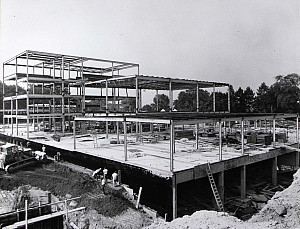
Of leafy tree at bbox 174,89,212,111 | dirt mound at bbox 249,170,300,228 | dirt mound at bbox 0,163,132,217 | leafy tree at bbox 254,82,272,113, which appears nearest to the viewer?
dirt mound at bbox 249,170,300,228

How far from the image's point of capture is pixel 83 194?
16.3 metres

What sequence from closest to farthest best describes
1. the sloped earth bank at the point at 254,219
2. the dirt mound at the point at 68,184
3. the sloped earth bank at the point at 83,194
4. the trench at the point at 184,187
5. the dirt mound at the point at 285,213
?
the sloped earth bank at the point at 254,219, the dirt mound at the point at 285,213, the sloped earth bank at the point at 83,194, the dirt mound at the point at 68,184, the trench at the point at 184,187

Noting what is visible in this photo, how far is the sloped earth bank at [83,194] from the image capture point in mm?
13578

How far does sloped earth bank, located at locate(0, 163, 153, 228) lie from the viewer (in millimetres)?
13578

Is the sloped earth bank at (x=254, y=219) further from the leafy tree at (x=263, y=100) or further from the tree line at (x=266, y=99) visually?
the leafy tree at (x=263, y=100)

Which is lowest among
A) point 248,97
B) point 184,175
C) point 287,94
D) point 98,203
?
point 98,203

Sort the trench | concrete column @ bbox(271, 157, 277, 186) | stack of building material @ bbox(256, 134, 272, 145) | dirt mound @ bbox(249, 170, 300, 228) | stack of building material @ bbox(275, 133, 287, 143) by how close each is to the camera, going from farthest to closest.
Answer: stack of building material @ bbox(275, 133, 287, 143) → stack of building material @ bbox(256, 134, 272, 145) → concrete column @ bbox(271, 157, 277, 186) → the trench → dirt mound @ bbox(249, 170, 300, 228)

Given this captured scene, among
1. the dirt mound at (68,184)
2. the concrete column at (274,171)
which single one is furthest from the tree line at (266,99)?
the dirt mound at (68,184)

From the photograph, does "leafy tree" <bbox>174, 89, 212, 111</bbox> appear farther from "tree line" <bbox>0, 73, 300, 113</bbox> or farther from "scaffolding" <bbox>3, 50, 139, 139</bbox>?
"scaffolding" <bbox>3, 50, 139, 139</bbox>

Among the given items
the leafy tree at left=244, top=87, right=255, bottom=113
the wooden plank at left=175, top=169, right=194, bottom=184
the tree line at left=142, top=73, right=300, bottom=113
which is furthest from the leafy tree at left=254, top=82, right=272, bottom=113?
the wooden plank at left=175, top=169, right=194, bottom=184

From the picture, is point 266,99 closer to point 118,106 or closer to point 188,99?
point 188,99

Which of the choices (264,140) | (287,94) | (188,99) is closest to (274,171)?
(264,140)

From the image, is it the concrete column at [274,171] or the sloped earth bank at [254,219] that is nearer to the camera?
the sloped earth bank at [254,219]

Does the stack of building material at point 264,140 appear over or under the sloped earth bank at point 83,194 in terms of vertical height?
over
